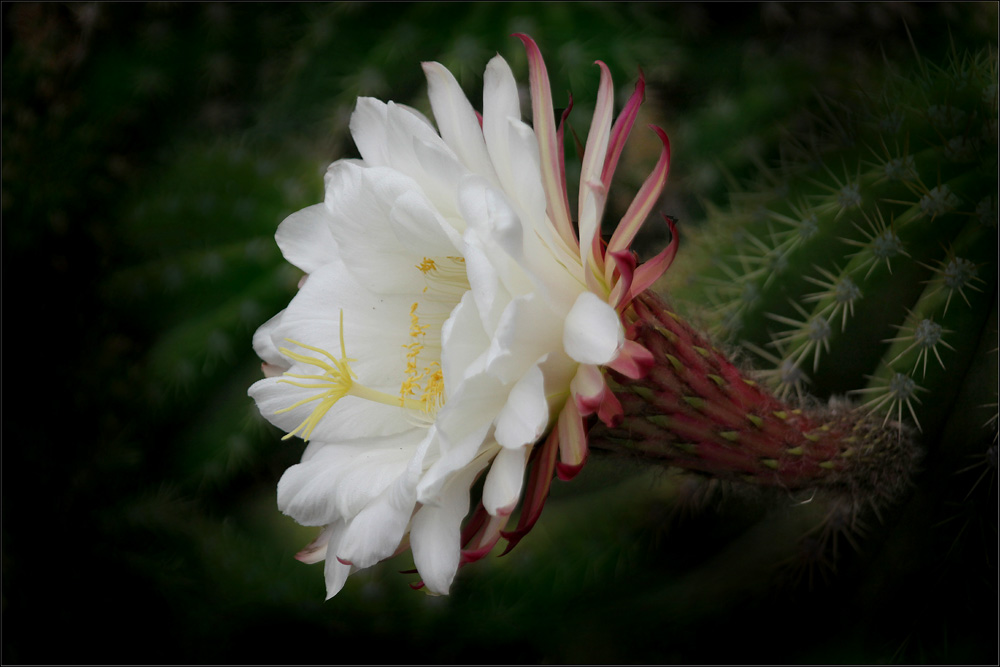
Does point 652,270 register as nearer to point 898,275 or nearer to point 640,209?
point 640,209

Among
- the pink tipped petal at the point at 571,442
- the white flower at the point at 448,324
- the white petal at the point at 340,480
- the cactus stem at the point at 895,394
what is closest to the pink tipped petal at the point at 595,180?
the white flower at the point at 448,324

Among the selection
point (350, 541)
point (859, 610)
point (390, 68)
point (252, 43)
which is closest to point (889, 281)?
point (859, 610)

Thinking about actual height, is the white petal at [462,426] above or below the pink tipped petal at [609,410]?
above

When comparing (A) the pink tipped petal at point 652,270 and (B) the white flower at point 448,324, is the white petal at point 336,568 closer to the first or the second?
(B) the white flower at point 448,324

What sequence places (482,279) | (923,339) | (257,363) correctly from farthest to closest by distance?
(257,363) → (923,339) → (482,279)

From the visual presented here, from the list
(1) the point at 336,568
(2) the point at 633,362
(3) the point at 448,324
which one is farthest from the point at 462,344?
(1) the point at 336,568

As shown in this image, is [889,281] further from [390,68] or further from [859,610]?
[390,68]
